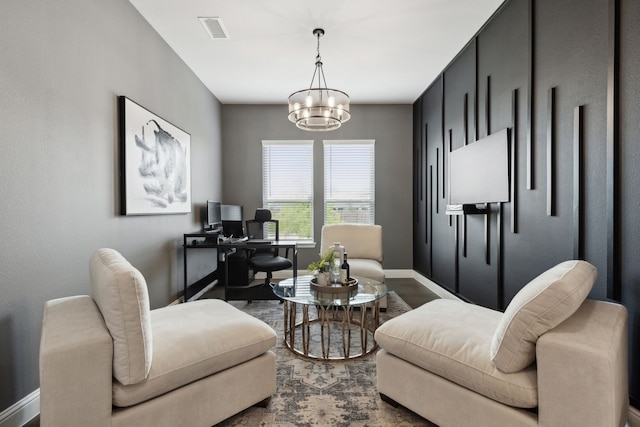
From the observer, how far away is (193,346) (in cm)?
153

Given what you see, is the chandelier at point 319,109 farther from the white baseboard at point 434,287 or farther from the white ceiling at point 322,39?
the white baseboard at point 434,287

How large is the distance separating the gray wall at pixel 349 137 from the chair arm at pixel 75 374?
4026 millimetres

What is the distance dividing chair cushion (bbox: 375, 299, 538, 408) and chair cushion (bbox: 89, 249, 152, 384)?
1225mm

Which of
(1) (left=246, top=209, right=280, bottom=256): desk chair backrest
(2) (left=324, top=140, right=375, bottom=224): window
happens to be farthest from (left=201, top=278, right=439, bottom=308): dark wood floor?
(2) (left=324, top=140, right=375, bottom=224): window

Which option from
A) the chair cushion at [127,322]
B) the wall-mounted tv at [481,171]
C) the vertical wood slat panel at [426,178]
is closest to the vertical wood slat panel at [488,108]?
the wall-mounted tv at [481,171]

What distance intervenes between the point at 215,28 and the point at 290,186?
2.70 meters

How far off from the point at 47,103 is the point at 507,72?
3.41 meters

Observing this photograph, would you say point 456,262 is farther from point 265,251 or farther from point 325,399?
point 265,251

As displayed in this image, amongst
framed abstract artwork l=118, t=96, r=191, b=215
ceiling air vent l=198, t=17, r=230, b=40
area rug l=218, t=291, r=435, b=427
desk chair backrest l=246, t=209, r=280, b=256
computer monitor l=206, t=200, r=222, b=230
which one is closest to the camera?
area rug l=218, t=291, r=435, b=427

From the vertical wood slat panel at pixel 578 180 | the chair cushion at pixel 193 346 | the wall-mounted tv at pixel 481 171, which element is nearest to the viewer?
the chair cushion at pixel 193 346

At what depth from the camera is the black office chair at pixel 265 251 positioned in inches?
153

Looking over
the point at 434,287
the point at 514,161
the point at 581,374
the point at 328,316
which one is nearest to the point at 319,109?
the point at 514,161

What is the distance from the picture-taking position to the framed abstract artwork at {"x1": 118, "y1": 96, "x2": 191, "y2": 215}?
2.53 metres

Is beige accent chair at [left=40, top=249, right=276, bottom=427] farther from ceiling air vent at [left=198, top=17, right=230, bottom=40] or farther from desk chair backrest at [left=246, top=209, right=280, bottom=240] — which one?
desk chair backrest at [left=246, top=209, right=280, bottom=240]
